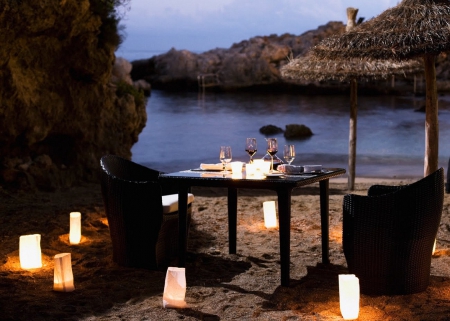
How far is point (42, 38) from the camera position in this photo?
9039mm

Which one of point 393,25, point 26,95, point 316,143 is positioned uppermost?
point 393,25

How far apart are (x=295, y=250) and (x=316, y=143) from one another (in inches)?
660

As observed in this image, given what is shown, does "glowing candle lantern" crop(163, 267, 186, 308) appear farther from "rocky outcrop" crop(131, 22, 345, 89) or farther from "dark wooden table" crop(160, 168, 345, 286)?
"rocky outcrop" crop(131, 22, 345, 89)

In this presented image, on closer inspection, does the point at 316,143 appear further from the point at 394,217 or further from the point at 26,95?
the point at 394,217

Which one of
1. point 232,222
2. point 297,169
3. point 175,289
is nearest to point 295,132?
point 232,222

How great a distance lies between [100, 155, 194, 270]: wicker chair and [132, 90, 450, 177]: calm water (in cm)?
913

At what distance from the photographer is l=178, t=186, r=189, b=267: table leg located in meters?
4.84

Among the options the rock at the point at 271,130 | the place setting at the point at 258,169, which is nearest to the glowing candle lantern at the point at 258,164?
the place setting at the point at 258,169

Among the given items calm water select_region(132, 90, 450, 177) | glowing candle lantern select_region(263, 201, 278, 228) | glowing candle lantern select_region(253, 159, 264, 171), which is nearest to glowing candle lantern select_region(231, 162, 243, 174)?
glowing candle lantern select_region(253, 159, 264, 171)

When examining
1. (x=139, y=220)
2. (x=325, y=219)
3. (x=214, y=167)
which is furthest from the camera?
(x=325, y=219)

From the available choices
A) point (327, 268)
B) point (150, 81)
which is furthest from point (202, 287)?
point (150, 81)

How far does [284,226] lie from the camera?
446 centimetres

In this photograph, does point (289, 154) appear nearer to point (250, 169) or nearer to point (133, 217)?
point (250, 169)

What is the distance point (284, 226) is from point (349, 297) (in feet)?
2.74
